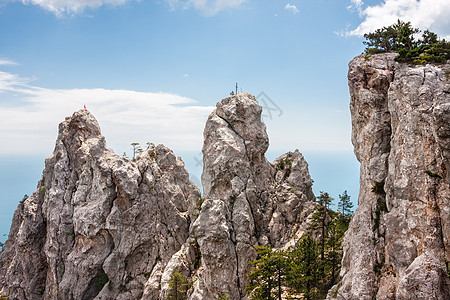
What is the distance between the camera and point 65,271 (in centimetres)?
5956

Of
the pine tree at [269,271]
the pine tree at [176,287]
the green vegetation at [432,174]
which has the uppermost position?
the green vegetation at [432,174]

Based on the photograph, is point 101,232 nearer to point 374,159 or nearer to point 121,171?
point 121,171

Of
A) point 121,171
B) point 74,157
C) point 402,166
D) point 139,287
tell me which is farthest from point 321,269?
point 74,157

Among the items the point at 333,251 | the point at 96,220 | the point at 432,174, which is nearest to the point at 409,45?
the point at 432,174

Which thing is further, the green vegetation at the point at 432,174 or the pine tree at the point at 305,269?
the pine tree at the point at 305,269

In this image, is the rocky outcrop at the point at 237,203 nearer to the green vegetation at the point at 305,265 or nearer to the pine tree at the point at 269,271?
the green vegetation at the point at 305,265

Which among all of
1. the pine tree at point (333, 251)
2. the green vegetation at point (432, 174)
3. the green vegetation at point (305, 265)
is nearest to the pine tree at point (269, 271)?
the green vegetation at point (305, 265)

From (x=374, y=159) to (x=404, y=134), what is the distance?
16.9 ft

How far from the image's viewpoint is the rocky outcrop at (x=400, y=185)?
22328 millimetres

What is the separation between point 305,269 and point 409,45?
94.5 ft

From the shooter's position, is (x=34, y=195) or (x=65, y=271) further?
(x=34, y=195)

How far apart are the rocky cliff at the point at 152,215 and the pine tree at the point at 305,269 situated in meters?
9.80

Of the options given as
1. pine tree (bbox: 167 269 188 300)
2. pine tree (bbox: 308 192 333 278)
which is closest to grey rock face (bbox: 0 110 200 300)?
pine tree (bbox: 167 269 188 300)

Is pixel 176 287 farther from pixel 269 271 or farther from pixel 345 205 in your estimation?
pixel 345 205
